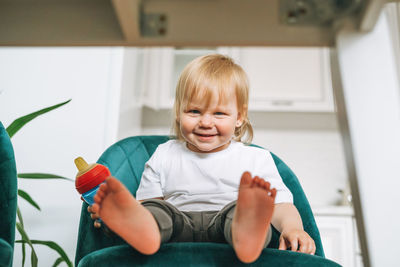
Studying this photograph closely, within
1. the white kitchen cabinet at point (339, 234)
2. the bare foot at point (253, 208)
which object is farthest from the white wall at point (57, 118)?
the white kitchen cabinet at point (339, 234)

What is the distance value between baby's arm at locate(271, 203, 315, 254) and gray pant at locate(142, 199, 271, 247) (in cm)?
9

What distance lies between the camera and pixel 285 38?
521mm

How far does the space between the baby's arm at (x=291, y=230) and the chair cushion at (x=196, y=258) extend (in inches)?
5.7

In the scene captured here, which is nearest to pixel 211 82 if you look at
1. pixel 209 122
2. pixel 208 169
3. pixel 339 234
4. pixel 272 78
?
pixel 209 122

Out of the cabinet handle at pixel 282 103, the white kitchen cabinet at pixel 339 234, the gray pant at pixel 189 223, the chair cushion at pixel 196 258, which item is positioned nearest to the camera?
the chair cushion at pixel 196 258

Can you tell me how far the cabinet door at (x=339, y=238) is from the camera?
69.1 inches

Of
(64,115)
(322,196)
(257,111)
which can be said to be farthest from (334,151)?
(64,115)

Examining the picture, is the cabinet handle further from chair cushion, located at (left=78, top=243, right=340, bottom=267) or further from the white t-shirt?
chair cushion, located at (left=78, top=243, right=340, bottom=267)

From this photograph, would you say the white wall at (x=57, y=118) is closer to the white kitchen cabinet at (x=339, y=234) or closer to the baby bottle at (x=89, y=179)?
the baby bottle at (x=89, y=179)

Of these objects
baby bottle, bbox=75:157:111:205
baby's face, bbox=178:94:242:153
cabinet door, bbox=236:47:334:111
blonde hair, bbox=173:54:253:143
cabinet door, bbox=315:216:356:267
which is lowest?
cabinet door, bbox=315:216:356:267

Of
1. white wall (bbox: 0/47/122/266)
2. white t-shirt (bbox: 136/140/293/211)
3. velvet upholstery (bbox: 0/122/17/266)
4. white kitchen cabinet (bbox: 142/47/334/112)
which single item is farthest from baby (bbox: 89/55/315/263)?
white kitchen cabinet (bbox: 142/47/334/112)

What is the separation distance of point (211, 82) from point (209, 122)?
86 mm

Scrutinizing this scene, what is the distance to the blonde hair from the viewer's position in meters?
0.74

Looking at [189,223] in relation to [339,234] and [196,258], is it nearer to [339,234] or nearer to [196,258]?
[196,258]
